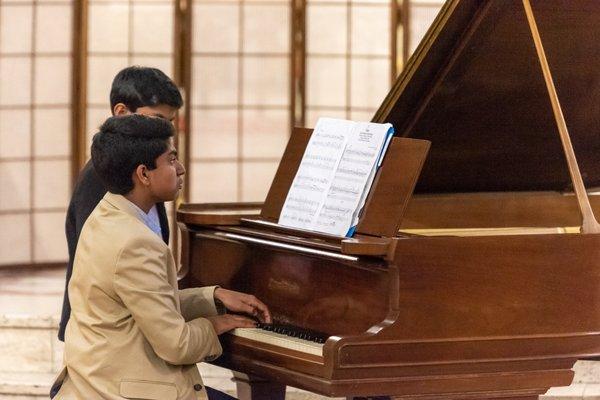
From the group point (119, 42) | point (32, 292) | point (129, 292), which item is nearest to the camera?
point (129, 292)

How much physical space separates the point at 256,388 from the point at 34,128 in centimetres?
381

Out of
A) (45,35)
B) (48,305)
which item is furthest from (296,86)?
(48,305)

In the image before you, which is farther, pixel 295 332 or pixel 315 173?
pixel 315 173

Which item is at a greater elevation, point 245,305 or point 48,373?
point 245,305

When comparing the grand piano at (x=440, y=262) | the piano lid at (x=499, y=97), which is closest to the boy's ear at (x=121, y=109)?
the grand piano at (x=440, y=262)

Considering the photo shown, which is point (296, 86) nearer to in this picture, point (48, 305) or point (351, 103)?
point (351, 103)

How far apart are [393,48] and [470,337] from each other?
14.2 ft

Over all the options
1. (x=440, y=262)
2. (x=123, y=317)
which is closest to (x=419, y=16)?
(x=440, y=262)

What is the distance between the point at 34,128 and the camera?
7.02m

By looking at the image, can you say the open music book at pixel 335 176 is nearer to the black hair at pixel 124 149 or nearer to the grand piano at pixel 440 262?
the grand piano at pixel 440 262

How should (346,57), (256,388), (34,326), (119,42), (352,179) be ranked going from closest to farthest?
(352,179), (256,388), (34,326), (119,42), (346,57)

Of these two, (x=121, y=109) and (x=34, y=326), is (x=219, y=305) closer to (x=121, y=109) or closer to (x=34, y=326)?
(x=121, y=109)

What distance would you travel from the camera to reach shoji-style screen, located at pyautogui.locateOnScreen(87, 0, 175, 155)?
22.9ft

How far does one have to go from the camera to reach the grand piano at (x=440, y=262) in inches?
112
